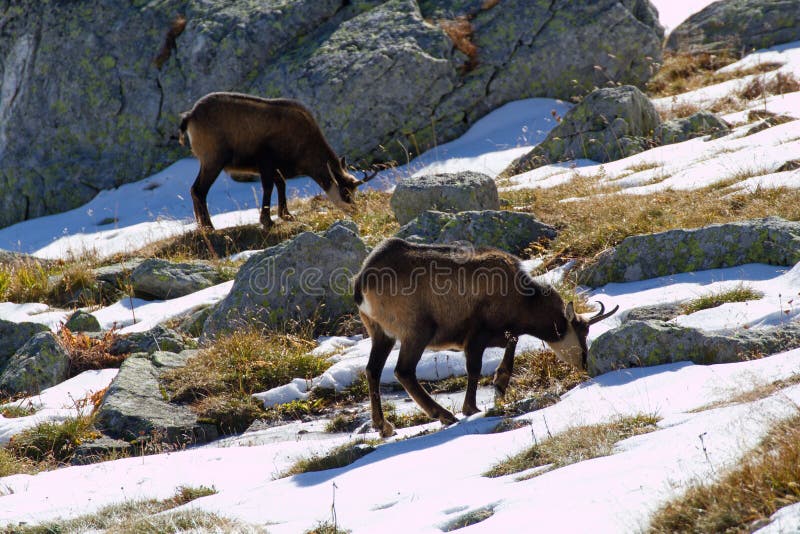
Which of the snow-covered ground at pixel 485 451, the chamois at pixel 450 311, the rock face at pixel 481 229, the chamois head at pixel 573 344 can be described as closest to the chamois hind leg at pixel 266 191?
the snow-covered ground at pixel 485 451

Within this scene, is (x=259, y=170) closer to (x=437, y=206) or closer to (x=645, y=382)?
(x=437, y=206)

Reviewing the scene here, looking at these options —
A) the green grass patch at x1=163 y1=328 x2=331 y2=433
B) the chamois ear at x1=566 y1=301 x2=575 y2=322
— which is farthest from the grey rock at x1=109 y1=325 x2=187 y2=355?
the chamois ear at x1=566 y1=301 x2=575 y2=322

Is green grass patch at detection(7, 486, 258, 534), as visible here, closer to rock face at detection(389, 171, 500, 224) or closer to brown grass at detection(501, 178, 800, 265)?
brown grass at detection(501, 178, 800, 265)

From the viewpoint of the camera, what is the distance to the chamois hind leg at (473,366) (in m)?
7.45

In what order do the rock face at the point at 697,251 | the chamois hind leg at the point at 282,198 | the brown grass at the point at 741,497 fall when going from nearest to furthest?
the brown grass at the point at 741,497, the rock face at the point at 697,251, the chamois hind leg at the point at 282,198

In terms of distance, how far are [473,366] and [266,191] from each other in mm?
7983

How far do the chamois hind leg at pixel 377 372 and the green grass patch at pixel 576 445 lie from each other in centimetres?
195

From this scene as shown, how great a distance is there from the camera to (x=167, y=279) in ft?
41.8

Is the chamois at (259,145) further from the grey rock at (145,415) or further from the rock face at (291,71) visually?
the grey rock at (145,415)

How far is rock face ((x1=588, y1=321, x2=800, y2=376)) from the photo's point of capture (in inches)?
271

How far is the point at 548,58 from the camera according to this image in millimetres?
19734

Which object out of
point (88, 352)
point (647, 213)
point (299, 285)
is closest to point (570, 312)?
point (299, 285)

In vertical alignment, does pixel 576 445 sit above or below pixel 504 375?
above

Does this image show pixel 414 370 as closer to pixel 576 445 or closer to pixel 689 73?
pixel 576 445
